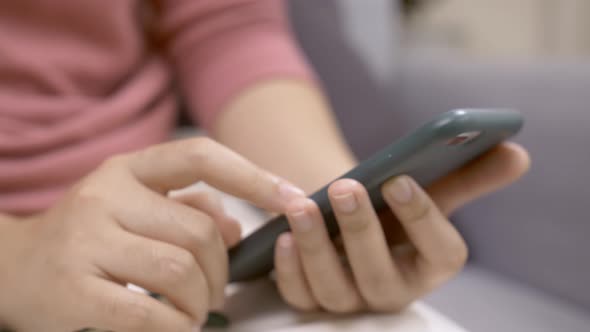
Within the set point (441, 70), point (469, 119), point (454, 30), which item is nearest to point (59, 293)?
point (469, 119)

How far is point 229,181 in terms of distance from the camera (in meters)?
0.26

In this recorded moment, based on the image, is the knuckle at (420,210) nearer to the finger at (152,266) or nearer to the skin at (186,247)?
the skin at (186,247)

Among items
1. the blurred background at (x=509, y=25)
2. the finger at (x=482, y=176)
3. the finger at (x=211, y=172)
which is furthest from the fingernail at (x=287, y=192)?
the blurred background at (x=509, y=25)

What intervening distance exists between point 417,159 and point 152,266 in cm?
13

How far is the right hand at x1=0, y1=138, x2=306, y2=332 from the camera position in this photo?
0.25m

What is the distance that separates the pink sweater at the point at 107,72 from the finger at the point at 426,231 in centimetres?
23

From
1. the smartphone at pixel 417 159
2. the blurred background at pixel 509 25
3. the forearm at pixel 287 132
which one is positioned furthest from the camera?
the blurred background at pixel 509 25

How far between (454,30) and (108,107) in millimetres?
1143

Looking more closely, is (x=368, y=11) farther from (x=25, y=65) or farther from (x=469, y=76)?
(x=25, y=65)

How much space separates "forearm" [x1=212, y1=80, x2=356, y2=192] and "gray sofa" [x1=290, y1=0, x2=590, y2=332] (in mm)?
153

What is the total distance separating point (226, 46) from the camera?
50cm

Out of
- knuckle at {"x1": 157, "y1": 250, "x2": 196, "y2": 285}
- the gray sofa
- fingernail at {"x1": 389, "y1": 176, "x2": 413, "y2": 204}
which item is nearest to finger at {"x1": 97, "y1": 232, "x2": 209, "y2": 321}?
knuckle at {"x1": 157, "y1": 250, "x2": 196, "y2": 285}

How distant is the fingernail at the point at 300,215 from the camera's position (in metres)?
0.25

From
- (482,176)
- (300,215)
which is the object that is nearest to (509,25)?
(482,176)
